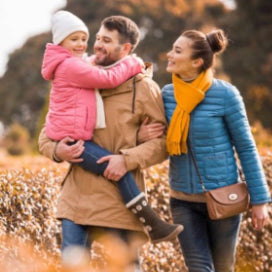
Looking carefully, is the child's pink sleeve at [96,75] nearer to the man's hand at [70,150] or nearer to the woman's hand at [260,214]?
the man's hand at [70,150]

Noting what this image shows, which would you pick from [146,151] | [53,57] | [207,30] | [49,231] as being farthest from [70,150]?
[207,30]

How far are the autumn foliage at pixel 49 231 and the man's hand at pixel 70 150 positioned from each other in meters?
Result: 0.49

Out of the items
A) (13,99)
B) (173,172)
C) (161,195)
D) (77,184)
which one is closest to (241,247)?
(161,195)

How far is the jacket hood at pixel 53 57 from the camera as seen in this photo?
3.70 m

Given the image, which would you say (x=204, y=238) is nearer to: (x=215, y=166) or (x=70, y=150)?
(x=215, y=166)

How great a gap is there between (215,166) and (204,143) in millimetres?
154

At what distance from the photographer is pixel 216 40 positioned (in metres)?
3.88

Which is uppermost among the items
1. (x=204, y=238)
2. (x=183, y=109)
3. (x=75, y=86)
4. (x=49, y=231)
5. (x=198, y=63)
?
(x=198, y=63)

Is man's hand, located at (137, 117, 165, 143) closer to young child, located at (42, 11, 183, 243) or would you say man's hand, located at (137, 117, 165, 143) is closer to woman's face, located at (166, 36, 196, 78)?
young child, located at (42, 11, 183, 243)

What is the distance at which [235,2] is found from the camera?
29.5 metres

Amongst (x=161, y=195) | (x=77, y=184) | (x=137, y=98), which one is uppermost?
(x=137, y=98)

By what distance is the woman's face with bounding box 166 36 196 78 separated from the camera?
383 centimetres

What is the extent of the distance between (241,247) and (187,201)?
233 centimetres

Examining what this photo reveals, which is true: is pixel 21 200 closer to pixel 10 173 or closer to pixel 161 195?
pixel 10 173
